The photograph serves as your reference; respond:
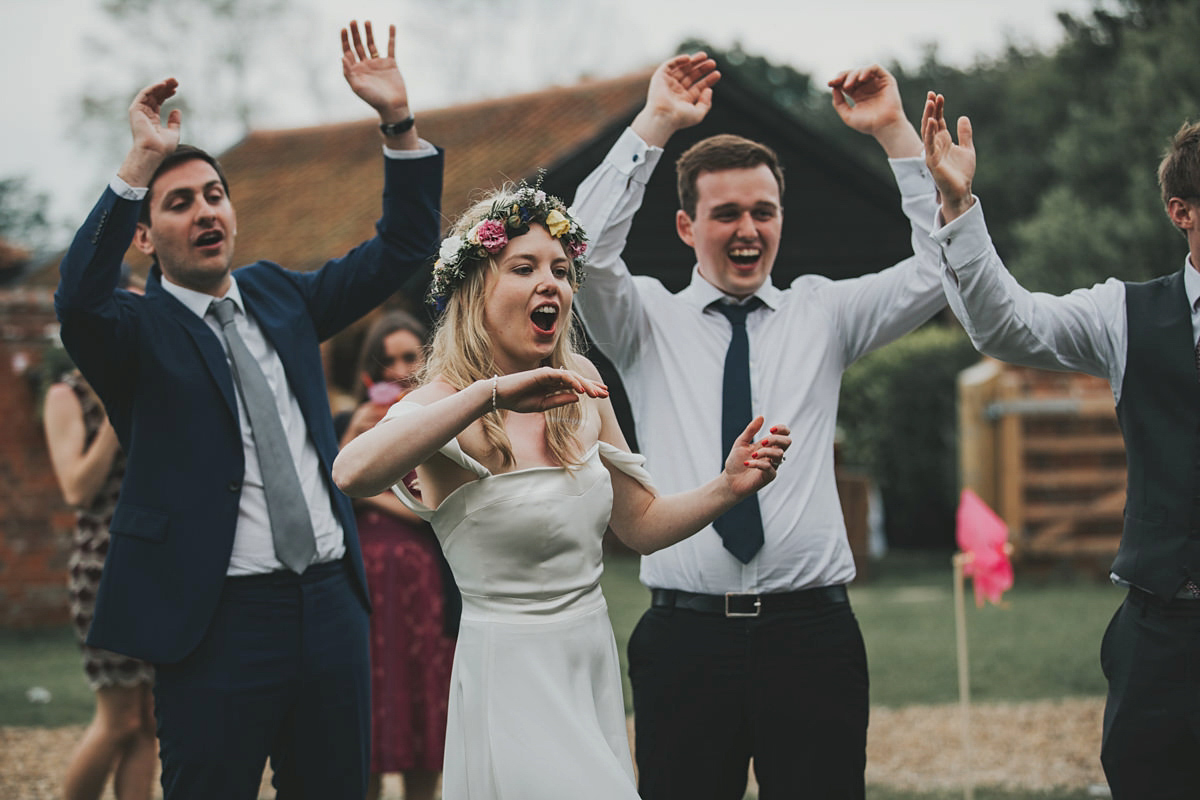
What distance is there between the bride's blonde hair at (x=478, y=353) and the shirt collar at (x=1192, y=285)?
1.55 m

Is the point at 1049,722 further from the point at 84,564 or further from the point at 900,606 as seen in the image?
the point at 84,564

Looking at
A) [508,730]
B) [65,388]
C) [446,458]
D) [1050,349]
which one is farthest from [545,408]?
[65,388]

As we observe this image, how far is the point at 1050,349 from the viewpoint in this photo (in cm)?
315

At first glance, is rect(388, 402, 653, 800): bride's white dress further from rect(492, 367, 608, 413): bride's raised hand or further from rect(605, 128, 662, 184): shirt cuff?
rect(605, 128, 662, 184): shirt cuff

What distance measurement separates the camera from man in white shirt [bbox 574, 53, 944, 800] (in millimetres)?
3316

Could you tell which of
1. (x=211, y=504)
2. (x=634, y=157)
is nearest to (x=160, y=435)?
(x=211, y=504)

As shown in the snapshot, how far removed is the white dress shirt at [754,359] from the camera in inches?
135

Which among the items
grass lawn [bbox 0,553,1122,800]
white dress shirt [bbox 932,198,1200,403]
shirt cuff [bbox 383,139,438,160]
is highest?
shirt cuff [bbox 383,139,438,160]

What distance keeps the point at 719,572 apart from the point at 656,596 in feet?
0.83

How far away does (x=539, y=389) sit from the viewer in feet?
8.23

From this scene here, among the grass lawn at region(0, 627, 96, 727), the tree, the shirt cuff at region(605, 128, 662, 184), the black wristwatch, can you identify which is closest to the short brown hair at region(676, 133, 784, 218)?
the shirt cuff at region(605, 128, 662, 184)

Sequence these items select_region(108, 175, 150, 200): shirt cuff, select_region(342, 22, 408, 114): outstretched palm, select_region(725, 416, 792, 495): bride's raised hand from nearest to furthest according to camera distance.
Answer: select_region(725, 416, 792, 495): bride's raised hand < select_region(108, 175, 150, 200): shirt cuff < select_region(342, 22, 408, 114): outstretched palm

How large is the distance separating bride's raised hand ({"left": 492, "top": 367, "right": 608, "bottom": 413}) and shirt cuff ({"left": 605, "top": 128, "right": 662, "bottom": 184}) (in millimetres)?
1173

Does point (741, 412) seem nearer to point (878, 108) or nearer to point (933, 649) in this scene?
point (878, 108)
